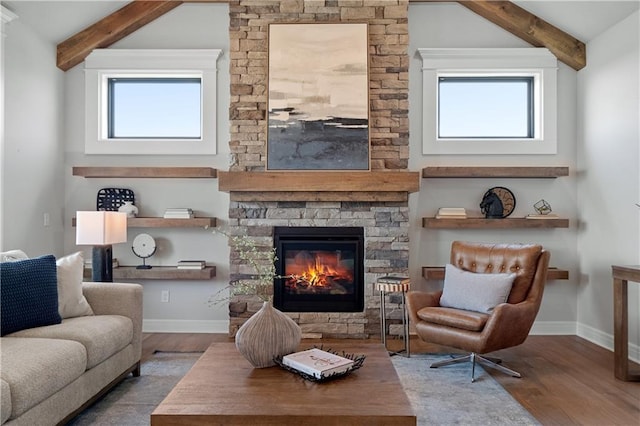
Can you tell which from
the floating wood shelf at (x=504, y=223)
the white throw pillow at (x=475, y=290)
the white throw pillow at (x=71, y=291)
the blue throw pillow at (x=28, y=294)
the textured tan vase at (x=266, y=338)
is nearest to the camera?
the textured tan vase at (x=266, y=338)

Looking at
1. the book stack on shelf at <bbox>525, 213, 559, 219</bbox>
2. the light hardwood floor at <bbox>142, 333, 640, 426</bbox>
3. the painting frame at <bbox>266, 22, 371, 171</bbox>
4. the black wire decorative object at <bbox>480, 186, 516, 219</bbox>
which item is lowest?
the light hardwood floor at <bbox>142, 333, 640, 426</bbox>

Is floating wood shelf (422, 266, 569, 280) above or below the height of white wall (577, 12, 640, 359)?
below

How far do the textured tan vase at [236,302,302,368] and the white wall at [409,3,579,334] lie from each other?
252 centimetres

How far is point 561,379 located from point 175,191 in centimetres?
368

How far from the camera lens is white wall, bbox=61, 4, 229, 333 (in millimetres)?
4449

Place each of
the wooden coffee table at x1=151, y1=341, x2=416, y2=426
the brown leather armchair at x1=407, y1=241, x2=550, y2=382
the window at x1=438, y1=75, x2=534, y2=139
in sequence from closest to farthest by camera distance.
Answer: the wooden coffee table at x1=151, y1=341, x2=416, y2=426 < the brown leather armchair at x1=407, y1=241, x2=550, y2=382 < the window at x1=438, y1=75, x2=534, y2=139

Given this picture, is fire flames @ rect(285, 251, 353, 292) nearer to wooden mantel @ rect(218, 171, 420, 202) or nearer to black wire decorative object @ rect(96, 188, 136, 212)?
wooden mantel @ rect(218, 171, 420, 202)

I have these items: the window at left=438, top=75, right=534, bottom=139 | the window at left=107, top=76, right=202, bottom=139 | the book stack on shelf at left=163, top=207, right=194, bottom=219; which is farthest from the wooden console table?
the window at left=107, top=76, right=202, bottom=139

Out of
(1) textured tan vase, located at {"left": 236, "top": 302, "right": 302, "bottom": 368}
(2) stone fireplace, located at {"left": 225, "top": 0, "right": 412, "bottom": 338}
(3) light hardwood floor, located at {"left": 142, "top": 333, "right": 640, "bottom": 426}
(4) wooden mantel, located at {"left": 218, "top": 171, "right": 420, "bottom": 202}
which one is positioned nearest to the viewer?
(1) textured tan vase, located at {"left": 236, "top": 302, "right": 302, "bottom": 368}

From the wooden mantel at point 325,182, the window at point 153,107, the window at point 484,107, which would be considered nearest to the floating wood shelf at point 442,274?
the wooden mantel at point 325,182

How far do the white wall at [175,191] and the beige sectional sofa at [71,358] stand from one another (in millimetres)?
1353

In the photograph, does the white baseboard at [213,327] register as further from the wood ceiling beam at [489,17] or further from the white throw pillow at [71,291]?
the wood ceiling beam at [489,17]

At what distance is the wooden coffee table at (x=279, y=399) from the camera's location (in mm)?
1587

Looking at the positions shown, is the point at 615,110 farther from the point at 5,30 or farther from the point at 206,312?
the point at 5,30
